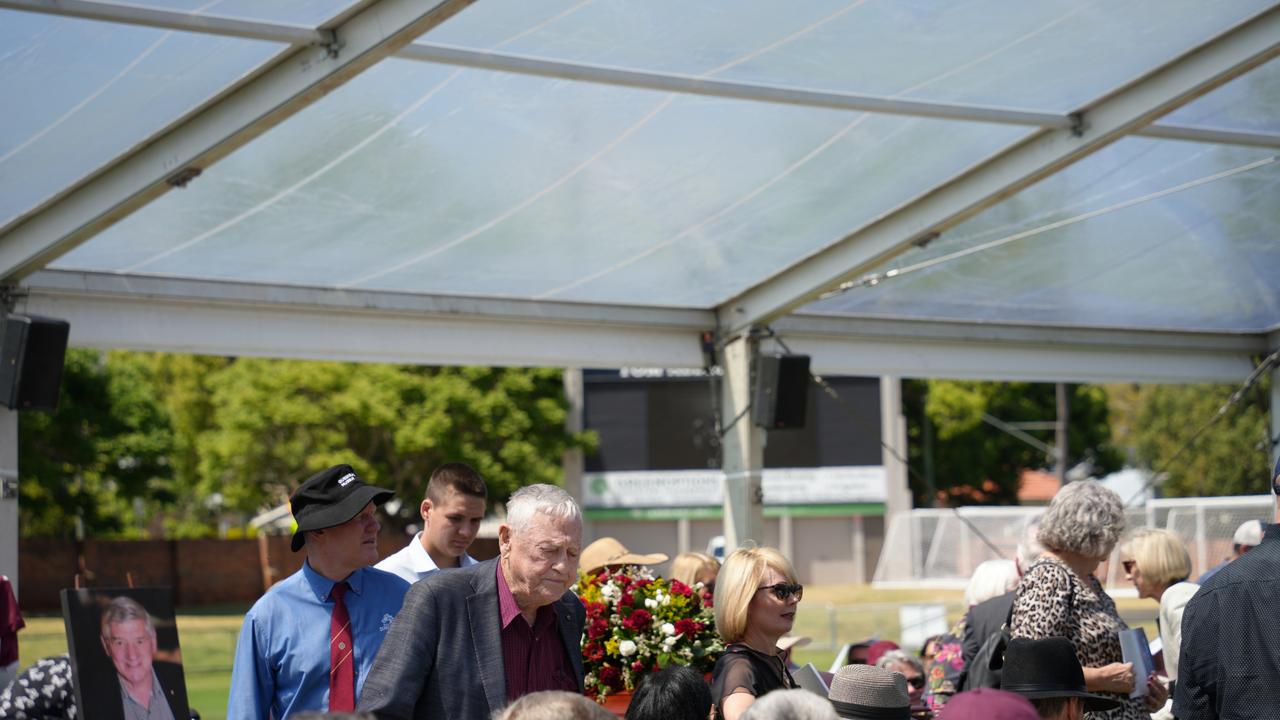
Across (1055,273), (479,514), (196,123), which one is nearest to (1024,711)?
(479,514)

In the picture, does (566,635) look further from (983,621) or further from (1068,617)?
(983,621)

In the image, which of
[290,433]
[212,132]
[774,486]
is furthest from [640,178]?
[774,486]

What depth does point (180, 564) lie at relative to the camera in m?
33.6

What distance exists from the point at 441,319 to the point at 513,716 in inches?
246

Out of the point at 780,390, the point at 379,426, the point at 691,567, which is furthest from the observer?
the point at 379,426

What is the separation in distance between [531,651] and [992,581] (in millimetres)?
2919

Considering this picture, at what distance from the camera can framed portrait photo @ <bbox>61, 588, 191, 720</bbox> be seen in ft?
12.1

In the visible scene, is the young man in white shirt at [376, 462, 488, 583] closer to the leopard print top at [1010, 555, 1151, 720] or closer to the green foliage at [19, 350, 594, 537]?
the leopard print top at [1010, 555, 1151, 720]

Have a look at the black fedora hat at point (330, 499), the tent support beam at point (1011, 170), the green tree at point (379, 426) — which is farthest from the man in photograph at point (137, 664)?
the green tree at point (379, 426)

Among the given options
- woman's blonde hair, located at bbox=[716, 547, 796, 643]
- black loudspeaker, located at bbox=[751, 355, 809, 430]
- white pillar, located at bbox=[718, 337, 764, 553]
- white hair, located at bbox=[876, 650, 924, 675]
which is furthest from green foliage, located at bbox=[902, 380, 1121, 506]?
woman's blonde hair, located at bbox=[716, 547, 796, 643]

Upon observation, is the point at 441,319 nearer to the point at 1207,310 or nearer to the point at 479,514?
the point at 479,514

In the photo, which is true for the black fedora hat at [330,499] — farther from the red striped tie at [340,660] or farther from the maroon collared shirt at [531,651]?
the maroon collared shirt at [531,651]

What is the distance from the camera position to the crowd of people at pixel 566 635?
3.18m

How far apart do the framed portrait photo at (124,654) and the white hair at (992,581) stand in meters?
3.07
